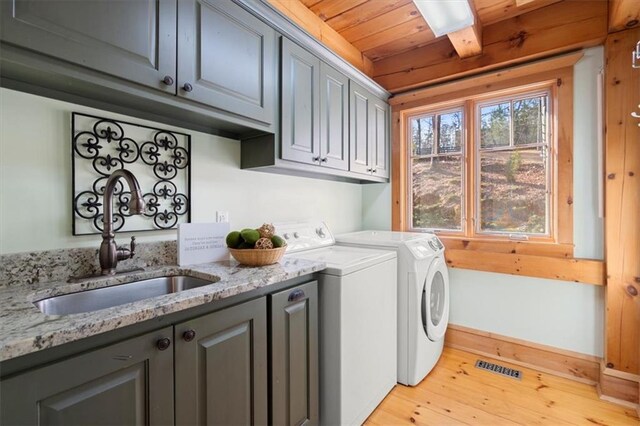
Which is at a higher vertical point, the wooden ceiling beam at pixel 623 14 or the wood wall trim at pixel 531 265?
the wooden ceiling beam at pixel 623 14

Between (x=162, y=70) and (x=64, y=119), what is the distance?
1.52 ft

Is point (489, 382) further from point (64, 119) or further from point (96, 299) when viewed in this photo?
point (64, 119)

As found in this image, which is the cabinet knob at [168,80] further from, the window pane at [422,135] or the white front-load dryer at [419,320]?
the window pane at [422,135]

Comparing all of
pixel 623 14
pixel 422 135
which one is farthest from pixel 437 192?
pixel 623 14

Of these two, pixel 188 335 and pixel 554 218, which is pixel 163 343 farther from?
pixel 554 218

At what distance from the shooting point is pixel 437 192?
2756mm

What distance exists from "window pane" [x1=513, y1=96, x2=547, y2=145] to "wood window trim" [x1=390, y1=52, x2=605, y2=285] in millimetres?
90

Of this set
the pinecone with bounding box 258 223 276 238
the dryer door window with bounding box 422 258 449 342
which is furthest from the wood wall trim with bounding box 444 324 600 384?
the pinecone with bounding box 258 223 276 238

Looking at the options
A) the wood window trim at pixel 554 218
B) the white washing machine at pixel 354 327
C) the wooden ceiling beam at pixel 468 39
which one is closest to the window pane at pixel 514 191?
the wood window trim at pixel 554 218

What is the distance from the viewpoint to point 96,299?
1.17 metres

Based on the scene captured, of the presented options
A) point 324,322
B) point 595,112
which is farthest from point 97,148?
point 595,112

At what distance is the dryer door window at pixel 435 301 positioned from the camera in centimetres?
207

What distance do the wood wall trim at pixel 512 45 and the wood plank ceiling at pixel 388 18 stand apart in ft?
0.22

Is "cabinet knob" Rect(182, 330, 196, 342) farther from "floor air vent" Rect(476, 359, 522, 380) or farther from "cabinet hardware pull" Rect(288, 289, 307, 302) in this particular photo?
"floor air vent" Rect(476, 359, 522, 380)
